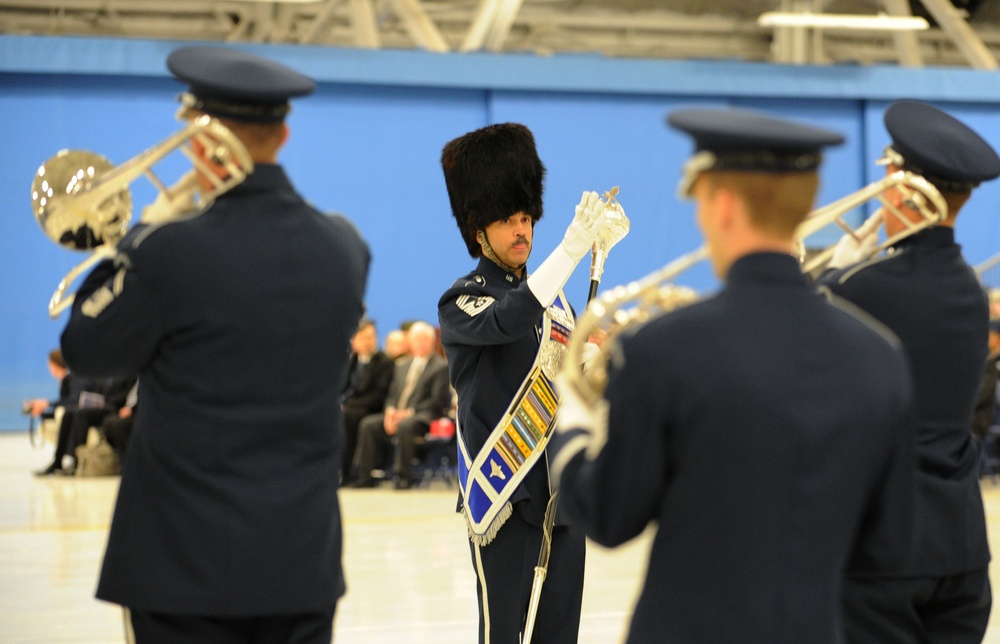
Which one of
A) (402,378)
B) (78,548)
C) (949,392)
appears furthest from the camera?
(402,378)

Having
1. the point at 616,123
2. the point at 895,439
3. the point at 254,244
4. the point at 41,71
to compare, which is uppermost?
the point at 254,244

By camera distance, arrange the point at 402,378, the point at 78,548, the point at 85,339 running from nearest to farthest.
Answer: the point at 85,339 → the point at 78,548 → the point at 402,378

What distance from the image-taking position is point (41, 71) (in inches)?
545

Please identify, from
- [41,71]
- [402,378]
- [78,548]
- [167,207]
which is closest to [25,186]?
[41,71]

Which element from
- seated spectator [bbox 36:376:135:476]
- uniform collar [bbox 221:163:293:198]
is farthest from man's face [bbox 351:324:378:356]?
uniform collar [bbox 221:163:293:198]

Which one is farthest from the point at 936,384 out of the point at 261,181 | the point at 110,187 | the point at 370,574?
the point at 370,574

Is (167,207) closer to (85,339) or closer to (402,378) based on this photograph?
(85,339)

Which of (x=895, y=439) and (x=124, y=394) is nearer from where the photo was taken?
(x=895, y=439)

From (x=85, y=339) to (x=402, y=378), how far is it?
369 inches

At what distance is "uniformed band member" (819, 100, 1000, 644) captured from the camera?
2.59 meters

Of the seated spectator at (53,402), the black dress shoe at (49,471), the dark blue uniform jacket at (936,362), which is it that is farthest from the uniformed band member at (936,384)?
the seated spectator at (53,402)

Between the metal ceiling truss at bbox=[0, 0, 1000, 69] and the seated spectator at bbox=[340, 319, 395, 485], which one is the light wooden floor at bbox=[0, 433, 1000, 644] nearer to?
the seated spectator at bbox=[340, 319, 395, 485]

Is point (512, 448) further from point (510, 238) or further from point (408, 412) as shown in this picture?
point (408, 412)

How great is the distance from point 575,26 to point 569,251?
1710 centimetres
